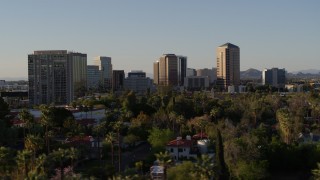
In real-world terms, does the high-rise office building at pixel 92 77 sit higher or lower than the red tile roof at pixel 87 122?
higher

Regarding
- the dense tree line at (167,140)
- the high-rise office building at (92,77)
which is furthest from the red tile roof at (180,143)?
the high-rise office building at (92,77)

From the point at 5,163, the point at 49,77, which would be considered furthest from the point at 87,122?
the point at 49,77

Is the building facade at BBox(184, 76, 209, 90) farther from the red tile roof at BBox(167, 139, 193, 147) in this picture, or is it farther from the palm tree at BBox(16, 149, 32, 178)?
the palm tree at BBox(16, 149, 32, 178)

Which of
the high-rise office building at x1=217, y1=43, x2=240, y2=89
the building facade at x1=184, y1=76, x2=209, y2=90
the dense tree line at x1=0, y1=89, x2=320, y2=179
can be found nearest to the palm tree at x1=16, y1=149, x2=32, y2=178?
the dense tree line at x1=0, y1=89, x2=320, y2=179

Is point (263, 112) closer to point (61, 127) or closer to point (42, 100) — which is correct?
point (61, 127)

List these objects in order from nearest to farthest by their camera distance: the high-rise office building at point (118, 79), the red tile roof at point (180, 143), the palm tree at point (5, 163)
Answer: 1. the palm tree at point (5, 163)
2. the red tile roof at point (180, 143)
3. the high-rise office building at point (118, 79)

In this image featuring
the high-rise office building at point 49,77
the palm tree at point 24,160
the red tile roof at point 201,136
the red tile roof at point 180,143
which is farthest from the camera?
the high-rise office building at point 49,77

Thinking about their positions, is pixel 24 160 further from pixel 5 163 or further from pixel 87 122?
pixel 87 122

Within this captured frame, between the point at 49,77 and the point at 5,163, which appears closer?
the point at 5,163

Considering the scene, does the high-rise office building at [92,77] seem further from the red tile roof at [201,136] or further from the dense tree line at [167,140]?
the red tile roof at [201,136]

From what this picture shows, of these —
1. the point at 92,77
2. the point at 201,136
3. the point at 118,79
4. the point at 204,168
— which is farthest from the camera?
the point at 92,77
